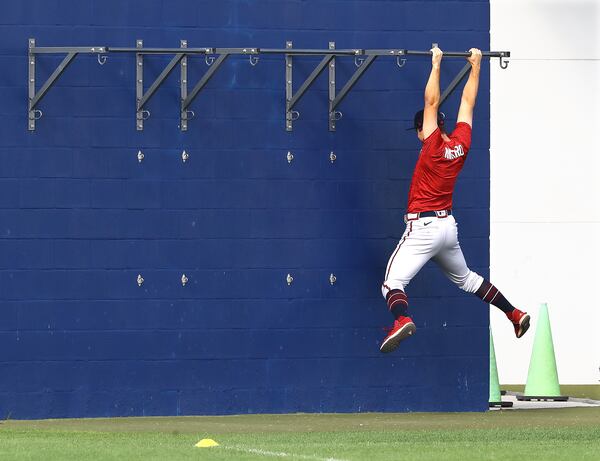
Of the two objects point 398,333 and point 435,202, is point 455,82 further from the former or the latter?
point 398,333

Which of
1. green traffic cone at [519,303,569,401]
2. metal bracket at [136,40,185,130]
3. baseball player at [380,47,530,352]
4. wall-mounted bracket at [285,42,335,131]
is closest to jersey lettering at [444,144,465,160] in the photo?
baseball player at [380,47,530,352]

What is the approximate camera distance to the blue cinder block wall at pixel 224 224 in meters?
13.1

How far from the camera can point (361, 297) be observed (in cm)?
1350

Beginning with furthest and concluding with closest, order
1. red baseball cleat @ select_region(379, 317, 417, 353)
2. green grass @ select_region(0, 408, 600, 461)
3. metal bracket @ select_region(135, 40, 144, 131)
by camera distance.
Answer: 1. metal bracket @ select_region(135, 40, 144, 131)
2. red baseball cleat @ select_region(379, 317, 417, 353)
3. green grass @ select_region(0, 408, 600, 461)

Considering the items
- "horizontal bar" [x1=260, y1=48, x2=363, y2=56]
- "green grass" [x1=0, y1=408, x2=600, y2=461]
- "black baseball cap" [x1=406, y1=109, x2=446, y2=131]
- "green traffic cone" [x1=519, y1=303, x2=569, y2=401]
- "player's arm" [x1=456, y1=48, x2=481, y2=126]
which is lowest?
"green grass" [x1=0, y1=408, x2=600, y2=461]

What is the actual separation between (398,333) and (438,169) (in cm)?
146

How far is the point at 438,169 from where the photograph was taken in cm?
1277

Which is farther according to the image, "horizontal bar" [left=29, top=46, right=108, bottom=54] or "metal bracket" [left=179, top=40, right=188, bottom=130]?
"metal bracket" [left=179, top=40, right=188, bottom=130]

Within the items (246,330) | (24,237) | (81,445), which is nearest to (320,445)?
(81,445)

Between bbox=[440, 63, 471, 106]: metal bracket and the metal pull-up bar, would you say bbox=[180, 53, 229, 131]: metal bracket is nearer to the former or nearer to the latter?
the metal pull-up bar

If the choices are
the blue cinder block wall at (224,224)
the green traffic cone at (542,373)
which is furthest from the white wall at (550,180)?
the blue cinder block wall at (224,224)

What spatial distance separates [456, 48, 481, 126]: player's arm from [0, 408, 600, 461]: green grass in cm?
253

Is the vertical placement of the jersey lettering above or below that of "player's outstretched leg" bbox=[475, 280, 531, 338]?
above

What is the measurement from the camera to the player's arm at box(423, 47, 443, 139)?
1270 centimetres
